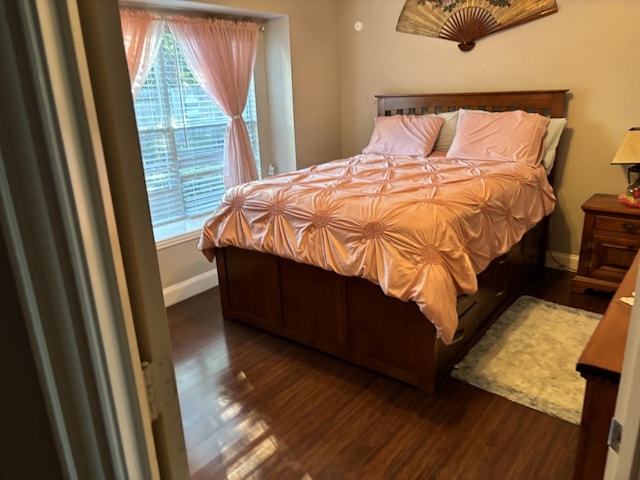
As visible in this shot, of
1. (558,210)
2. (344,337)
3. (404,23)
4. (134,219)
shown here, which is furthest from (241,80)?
(134,219)

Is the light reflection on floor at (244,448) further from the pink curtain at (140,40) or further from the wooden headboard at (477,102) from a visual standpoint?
the wooden headboard at (477,102)

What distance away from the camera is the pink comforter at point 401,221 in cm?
205

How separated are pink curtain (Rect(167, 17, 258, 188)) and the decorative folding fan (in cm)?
134

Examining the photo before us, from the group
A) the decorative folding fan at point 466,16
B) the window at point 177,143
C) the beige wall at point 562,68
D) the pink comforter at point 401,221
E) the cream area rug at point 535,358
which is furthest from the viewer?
the decorative folding fan at point 466,16

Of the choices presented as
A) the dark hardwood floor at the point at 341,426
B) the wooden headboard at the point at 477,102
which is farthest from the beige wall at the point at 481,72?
the dark hardwood floor at the point at 341,426

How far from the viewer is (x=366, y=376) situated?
2398mm

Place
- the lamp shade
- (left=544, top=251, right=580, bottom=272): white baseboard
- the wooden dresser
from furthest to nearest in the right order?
(left=544, top=251, right=580, bottom=272): white baseboard
the lamp shade
the wooden dresser

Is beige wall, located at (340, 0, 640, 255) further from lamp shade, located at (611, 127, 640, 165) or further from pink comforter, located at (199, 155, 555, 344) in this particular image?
pink comforter, located at (199, 155, 555, 344)

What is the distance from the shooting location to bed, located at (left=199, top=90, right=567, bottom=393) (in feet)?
6.89

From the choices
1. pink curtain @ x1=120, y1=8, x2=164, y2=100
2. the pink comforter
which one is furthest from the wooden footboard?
pink curtain @ x1=120, y1=8, x2=164, y2=100

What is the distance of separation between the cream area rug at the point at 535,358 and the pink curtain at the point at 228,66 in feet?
7.39

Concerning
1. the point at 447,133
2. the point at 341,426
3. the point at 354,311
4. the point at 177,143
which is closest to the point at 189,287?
the point at 177,143

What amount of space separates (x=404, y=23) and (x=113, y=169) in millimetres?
3979

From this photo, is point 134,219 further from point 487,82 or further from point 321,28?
point 321,28
